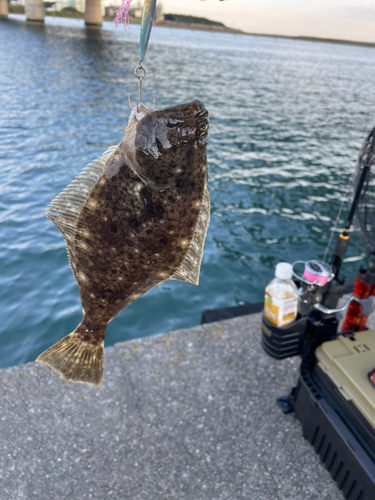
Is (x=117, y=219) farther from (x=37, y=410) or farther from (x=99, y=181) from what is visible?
(x=37, y=410)

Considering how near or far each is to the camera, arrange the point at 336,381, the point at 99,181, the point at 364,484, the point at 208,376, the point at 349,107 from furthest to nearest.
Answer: the point at 349,107, the point at 208,376, the point at 336,381, the point at 364,484, the point at 99,181

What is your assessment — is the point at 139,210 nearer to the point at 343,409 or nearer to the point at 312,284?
the point at 312,284

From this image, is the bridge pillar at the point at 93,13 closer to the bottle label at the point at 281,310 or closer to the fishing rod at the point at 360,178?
the fishing rod at the point at 360,178

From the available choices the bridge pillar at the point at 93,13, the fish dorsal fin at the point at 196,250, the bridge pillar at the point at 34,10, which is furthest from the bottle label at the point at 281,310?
the bridge pillar at the point at 34,10

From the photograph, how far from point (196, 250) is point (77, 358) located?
1.00 m

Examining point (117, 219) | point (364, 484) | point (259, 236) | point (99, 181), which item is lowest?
point (259, 236)

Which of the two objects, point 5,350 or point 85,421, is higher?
point 85,421

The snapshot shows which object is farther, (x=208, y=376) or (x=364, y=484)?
(x=208, y=376)

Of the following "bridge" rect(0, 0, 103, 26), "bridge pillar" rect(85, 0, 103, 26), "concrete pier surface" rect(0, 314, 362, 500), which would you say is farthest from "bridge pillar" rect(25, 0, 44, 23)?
"concrete pier surface" rect(0, 314, 362, 500)

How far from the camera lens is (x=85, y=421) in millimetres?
3477

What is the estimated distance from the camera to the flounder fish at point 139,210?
1595 mm

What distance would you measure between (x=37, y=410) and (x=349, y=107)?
28.0 m

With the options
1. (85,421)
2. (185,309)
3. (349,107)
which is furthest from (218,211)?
(349,107)

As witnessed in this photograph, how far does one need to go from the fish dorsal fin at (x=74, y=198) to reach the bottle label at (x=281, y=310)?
212cm
